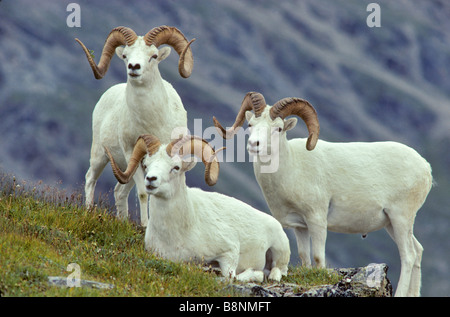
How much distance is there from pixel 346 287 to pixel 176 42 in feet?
17.4

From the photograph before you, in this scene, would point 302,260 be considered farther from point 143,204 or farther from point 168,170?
point 168,170

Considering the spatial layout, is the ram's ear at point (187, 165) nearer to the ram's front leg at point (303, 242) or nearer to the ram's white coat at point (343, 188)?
the ram's white coat at point (343, 188)

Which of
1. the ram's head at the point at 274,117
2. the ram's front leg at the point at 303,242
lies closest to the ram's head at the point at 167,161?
the ram's head at the point at 274,117

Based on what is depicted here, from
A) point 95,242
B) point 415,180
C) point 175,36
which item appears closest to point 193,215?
point 95,242

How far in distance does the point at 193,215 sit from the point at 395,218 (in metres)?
4.45

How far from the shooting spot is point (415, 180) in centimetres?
1473

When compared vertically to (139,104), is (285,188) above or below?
below

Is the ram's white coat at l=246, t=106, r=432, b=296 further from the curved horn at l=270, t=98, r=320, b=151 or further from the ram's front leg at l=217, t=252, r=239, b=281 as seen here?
the ram's front leg at l=217, t=252, r=239, b=281

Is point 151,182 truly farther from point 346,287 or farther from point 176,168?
point 346,287

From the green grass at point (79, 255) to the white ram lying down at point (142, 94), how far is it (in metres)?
0.93
